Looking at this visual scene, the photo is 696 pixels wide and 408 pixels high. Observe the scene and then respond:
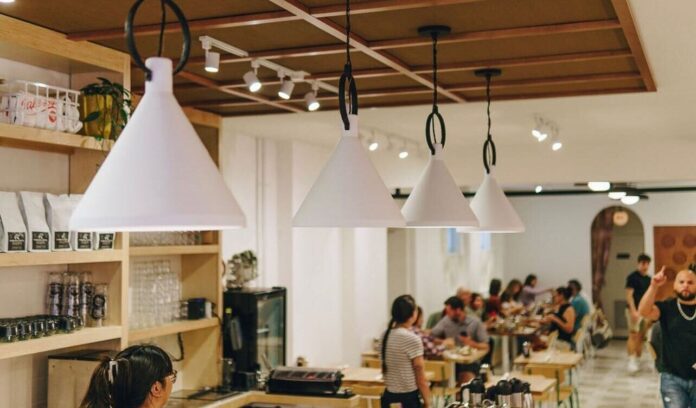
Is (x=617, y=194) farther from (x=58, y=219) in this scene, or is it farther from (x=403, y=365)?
(x=58, y=219)

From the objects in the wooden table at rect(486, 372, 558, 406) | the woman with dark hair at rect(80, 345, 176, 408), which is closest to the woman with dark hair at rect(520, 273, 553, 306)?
the wooden table at rect(486, 372, 558, 406)

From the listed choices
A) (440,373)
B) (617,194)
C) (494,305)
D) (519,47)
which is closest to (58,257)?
(519,47)

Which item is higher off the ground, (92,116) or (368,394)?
(92,116)

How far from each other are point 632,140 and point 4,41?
5911 millimetres

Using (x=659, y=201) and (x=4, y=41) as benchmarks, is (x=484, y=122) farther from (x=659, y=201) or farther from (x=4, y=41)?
(x=659, y=201)

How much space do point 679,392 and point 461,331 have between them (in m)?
3.52

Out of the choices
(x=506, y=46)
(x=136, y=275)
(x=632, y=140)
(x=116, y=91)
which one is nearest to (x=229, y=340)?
(x=136, y=275)

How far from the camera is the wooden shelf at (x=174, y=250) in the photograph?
5004 millimetres

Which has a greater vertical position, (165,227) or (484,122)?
(484,122)

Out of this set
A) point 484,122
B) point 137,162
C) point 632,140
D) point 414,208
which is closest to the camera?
point 137,162

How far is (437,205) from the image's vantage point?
129 inches

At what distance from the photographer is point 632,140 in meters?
7.85

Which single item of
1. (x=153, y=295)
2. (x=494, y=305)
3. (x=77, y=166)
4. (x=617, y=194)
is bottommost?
(x=494, y=305)

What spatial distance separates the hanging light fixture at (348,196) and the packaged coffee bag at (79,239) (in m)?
1.83
